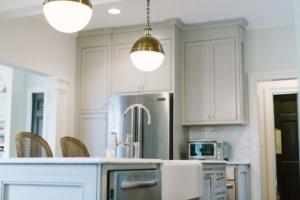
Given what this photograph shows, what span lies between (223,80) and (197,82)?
1.13 ft

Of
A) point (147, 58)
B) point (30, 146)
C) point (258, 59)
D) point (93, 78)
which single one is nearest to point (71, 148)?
point (30, 146)

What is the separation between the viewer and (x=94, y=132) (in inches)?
221

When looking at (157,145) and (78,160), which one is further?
(157,145)

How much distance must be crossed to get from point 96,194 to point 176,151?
10.9ft

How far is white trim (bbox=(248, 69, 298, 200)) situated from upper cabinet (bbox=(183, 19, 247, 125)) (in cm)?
16

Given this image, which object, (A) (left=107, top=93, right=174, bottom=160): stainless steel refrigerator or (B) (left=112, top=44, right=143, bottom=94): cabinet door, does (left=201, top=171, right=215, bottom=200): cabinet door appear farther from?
(B) (left=112, top=44, right=143, bottom=94): cabinet door

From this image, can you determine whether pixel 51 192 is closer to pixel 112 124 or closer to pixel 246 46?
pixel 112 124

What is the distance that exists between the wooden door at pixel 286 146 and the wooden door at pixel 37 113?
146 inches

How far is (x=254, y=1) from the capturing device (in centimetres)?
459

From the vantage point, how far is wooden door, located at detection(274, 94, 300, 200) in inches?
253

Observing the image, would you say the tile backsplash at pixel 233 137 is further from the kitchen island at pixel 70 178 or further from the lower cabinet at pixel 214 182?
the kitchen island at pixel 70 178

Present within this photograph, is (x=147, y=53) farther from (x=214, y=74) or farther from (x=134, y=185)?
(x=214, y=74)

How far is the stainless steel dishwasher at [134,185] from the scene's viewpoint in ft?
6.15

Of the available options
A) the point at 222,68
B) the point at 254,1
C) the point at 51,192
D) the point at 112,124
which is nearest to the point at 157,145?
the point at 112,124
